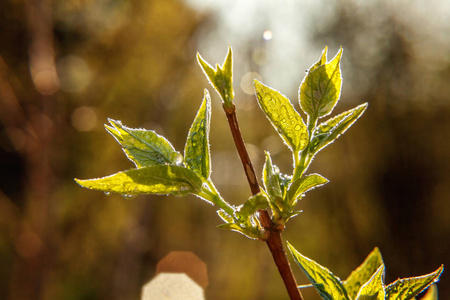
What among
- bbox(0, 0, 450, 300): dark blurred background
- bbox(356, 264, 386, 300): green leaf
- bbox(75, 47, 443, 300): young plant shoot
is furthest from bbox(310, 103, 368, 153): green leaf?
bbox(0, 0, 450, 300): dark blurred background

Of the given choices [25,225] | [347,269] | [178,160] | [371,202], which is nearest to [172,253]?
[25,225]

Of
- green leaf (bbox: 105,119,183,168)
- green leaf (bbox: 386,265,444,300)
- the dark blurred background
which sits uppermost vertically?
the dark blurred background

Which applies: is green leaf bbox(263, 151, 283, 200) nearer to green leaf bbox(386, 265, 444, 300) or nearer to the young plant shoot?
the young plant shoot

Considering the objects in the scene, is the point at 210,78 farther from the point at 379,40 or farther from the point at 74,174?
the point at 74,174

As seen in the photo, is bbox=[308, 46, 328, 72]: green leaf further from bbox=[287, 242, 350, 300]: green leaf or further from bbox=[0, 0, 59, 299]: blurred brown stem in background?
bbox=[0, 0, 59, 299]: blurred brown stem in background

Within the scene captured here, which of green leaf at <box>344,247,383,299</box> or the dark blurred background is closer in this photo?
green leaf at <box>344,247,383,299</box>

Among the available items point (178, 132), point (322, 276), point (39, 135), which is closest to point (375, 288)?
point (322, 276)

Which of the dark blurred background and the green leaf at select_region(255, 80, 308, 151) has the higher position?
the dark blurred background
